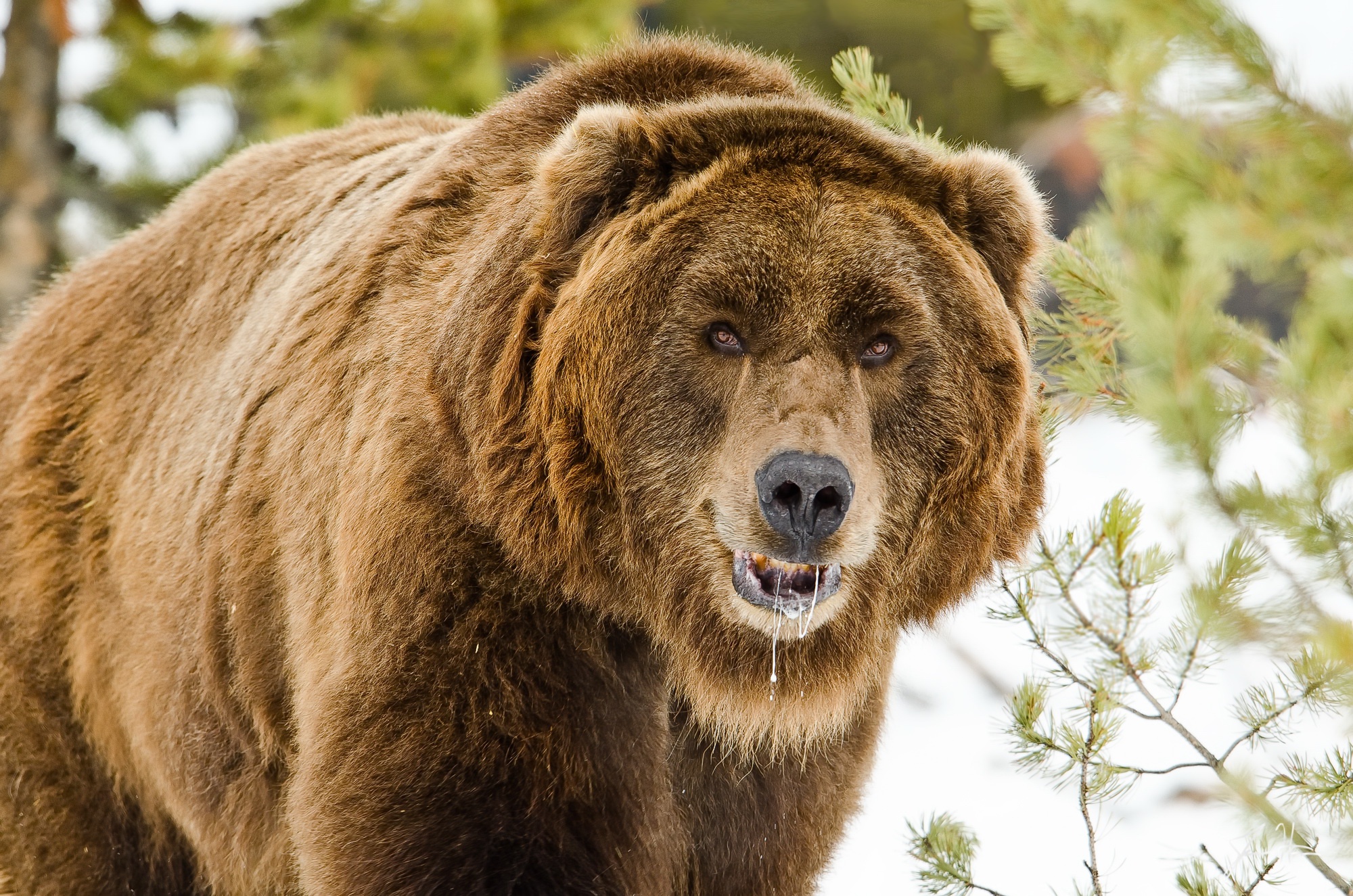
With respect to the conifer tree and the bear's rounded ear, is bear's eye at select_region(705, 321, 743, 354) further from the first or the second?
the conifer tree

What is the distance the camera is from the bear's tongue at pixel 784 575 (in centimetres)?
339

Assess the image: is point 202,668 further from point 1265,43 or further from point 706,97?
point 1265,43

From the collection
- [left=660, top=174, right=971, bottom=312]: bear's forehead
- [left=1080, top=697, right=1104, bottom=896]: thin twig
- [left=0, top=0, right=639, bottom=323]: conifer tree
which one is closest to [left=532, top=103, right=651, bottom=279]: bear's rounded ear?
[left=660, top=174, right=971, bottom=312]: bear's forehead

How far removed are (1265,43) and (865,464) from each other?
1265 mm

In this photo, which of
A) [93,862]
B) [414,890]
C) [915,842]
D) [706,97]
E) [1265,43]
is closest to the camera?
[1265,43]

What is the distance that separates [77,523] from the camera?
15.1 ft

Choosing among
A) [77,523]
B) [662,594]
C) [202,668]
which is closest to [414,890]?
[662,594]

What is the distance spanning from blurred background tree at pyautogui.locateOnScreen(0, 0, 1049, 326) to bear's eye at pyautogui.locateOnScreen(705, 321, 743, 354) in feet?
21.2

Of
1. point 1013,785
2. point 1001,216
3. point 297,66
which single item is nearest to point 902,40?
point 297,66

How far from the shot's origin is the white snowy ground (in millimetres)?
6773

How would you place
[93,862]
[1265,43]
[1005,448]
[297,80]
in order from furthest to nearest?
[297,80] < [93,862] < [1005,448] < [1265,43]

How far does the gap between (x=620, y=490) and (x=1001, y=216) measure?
1.11 metres

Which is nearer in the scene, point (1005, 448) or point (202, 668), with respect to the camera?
point (1005, 448)

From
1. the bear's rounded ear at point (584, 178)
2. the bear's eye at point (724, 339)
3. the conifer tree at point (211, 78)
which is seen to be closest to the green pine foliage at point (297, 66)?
the conifer tree at point (211, 78)
